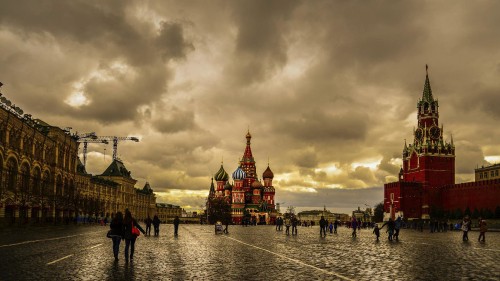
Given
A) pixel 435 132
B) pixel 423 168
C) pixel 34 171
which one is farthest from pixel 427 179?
pixel 34 171

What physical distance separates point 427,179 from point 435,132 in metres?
14.2

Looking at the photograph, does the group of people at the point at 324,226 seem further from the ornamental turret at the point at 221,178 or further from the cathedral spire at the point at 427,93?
the ornamental turret at the point at 221,178

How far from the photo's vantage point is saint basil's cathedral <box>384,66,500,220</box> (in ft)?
360

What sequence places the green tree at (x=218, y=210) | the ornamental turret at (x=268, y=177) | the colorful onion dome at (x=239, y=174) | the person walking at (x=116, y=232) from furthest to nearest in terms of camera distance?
1. the ornamental turret at (x=268, y=177)
2. the colorful onion dome at (x=239, y=174)
3. the green tree at (x=218, y=210)
4. the person walking at (x=116, y=232)

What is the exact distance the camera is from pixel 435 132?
409 ft

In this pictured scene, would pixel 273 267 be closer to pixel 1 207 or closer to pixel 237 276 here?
pixel 237 276

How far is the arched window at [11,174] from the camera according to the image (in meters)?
45.9

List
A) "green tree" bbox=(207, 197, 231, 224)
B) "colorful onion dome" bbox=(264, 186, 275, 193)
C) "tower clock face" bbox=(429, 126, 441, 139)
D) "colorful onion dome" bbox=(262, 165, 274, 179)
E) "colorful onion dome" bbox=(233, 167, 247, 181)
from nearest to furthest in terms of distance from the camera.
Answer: "tower clock face" bbox=(429, 126, 441, 139), "green tree" bbox=(207, 197, 231, 224), "colorful onion dome" bbox=(233, 167, 247, 181), "colorful onion dome" bbox=(264, 186, 275, 193), "colorful onion dome" bbox=(262, 165, 274, 179)

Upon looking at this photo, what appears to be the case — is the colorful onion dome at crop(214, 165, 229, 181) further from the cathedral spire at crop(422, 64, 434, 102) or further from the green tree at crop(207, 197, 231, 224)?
the cathedral spire at crop(422, 64, 434, 102)

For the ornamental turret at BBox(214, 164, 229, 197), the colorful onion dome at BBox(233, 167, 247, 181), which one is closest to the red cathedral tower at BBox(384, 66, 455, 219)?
the colorful onion dome at BBox(233, 167, 247, 181)

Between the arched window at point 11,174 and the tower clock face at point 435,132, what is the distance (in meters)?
102

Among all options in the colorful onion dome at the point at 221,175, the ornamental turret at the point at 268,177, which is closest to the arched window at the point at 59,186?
the ornamental turret at the point at 268,177

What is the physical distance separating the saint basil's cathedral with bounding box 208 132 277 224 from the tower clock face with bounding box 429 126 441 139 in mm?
49262

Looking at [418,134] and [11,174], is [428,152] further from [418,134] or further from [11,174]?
[11,174]
